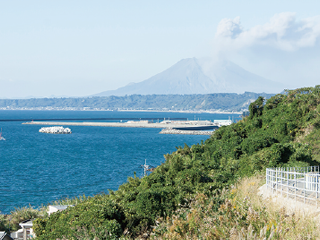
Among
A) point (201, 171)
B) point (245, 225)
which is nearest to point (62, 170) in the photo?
point (201, 171)

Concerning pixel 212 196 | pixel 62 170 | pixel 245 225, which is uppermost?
pixel 245 225

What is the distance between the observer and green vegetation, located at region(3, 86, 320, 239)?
22.4 feet

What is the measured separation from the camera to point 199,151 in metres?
27.1

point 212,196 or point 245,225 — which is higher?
point 245,225

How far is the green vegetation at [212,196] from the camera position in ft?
22.4

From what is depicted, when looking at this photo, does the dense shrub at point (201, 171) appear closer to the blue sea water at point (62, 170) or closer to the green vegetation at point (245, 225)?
the green vegetation at point (245, 225)

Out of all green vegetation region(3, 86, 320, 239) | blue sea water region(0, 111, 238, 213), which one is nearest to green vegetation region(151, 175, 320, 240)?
green vegetation region(3, 86, 320, 239)

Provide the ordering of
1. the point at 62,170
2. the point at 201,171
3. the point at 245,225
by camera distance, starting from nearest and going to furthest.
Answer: the point at 245,225 → the point at 201,171 → the point at 62,170

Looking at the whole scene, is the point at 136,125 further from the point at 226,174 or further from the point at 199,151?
the point at 226,174

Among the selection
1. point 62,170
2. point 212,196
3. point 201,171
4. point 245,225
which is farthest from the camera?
point 62,170

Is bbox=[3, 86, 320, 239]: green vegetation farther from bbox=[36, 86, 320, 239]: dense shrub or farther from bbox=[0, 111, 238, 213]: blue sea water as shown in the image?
bbox=[0, 111, 238, 213]: blue sea water

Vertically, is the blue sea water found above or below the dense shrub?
below

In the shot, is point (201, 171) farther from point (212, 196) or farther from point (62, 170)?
point (62, 170)

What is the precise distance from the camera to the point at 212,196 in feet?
37.1
